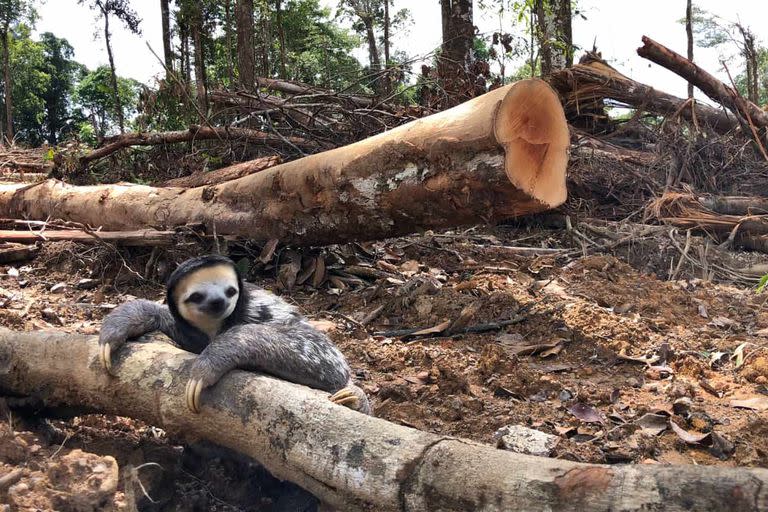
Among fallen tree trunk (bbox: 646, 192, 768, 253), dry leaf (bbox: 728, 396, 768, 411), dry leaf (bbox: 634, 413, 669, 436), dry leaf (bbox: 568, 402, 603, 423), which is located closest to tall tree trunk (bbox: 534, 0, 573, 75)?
fallen tree trunk (bbox: 646, 192, 768, 253)

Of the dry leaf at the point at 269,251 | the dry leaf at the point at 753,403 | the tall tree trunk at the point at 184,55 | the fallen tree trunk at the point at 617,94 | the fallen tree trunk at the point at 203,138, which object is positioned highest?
the tall tree trunk at the point at 184,55

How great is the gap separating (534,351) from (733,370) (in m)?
1.34

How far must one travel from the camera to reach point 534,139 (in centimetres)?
467

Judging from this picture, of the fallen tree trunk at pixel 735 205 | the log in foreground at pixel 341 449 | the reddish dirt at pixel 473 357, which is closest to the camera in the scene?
the log in foreground at pixel 341 449

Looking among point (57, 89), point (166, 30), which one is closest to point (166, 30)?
point (166, 30)

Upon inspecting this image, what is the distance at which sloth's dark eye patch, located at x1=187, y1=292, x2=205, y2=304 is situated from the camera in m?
3.44

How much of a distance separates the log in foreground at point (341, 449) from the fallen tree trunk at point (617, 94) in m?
8.02

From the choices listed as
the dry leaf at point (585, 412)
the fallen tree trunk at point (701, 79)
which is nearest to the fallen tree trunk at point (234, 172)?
the dry leaf at point (585, 412)

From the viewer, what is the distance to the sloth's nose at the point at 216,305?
3443mm

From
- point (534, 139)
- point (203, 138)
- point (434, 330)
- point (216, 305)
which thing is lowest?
point (434, 330)

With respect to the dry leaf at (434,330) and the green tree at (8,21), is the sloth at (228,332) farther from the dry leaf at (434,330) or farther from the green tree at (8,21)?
the green tree at (8,21)

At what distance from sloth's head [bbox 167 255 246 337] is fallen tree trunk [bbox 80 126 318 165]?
4.77 meters

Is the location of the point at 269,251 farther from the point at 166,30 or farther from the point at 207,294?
the point at 166,30

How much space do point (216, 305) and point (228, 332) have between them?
1.86 ft
